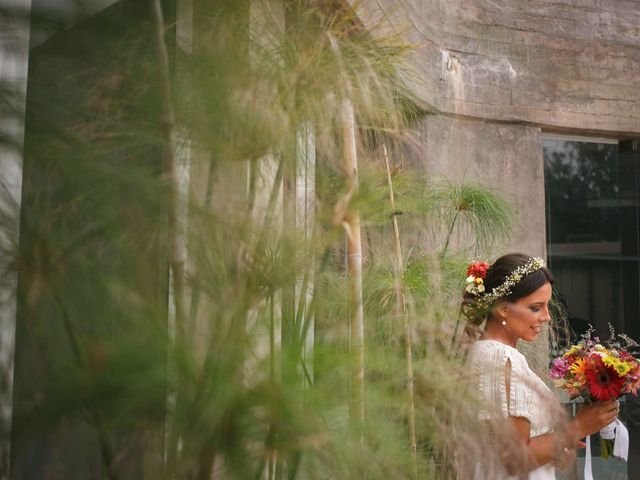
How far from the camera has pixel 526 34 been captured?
6.91m

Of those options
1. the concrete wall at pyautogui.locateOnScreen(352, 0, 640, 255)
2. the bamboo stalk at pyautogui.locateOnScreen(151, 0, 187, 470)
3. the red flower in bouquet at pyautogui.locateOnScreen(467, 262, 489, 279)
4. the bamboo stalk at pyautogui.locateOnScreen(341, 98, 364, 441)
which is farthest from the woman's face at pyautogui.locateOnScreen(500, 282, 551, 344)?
the concrete wall at pyautogui.locateOnScreen(352, 0, 640, 255)

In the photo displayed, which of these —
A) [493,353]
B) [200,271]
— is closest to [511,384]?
[493,353]

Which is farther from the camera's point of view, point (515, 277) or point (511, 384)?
point (515, 277)

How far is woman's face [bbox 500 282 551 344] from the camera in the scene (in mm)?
3045

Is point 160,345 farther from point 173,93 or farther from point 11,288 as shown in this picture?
point 173,93

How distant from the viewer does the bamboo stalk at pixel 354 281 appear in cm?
144

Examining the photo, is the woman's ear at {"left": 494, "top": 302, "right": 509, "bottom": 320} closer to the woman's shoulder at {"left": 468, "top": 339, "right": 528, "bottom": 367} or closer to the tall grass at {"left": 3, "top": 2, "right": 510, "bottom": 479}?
the woman's shoulder at {"left": 468, "top": 339, "right": 528, "bottom": 367}

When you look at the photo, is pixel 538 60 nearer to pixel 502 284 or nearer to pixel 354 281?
pixel 502 284

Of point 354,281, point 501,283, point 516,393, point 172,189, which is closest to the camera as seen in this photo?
point 172,189

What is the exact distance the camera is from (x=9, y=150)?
1426mm

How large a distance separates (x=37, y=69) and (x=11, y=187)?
8.1 inches

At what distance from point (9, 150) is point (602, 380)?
2215 mm

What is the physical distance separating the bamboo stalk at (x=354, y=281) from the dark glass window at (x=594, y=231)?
256 inches

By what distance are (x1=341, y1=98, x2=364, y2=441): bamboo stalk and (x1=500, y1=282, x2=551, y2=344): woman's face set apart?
52.6 inches
